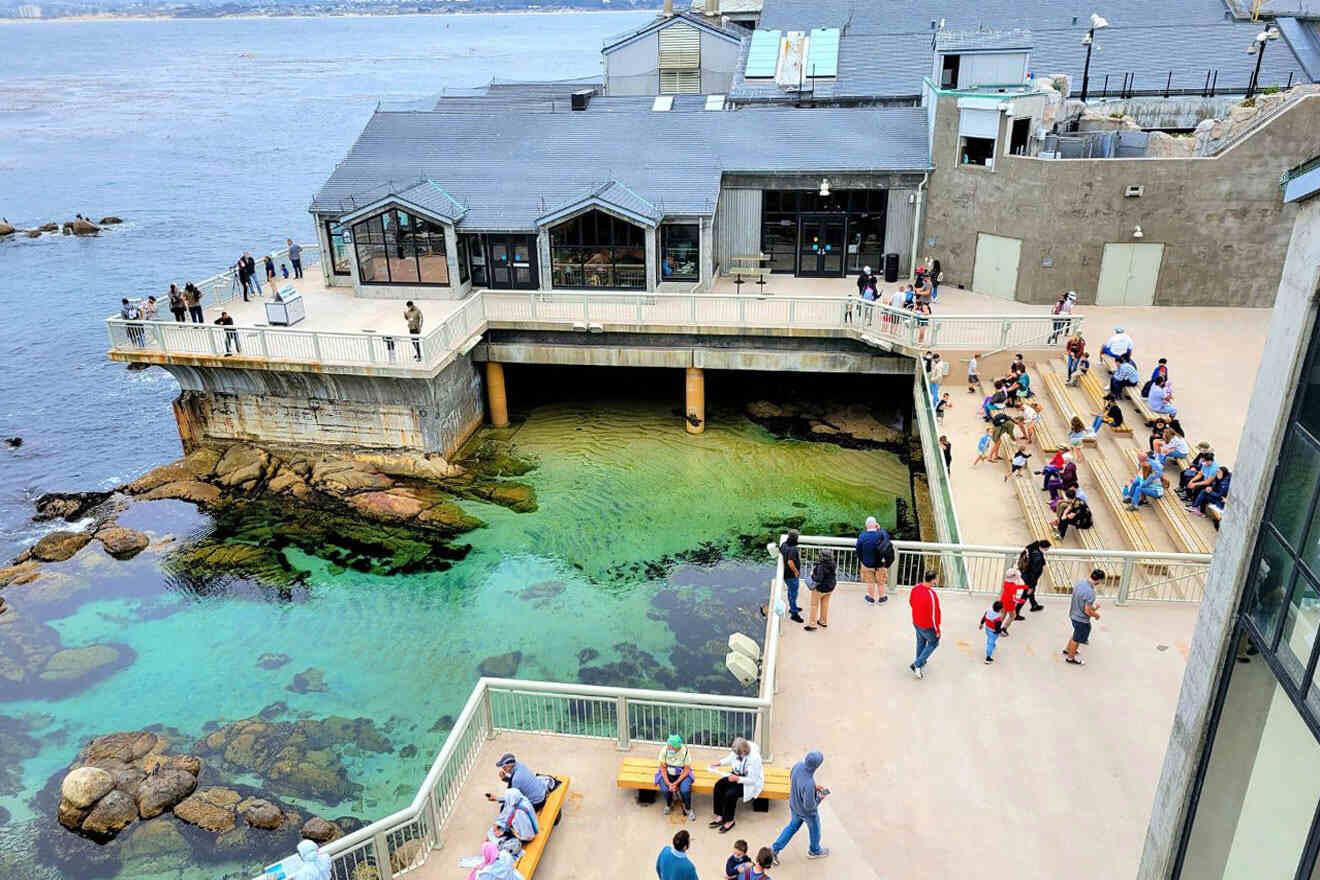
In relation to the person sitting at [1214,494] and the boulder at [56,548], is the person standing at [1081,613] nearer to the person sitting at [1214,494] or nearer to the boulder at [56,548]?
the person sitting at [1214,494]

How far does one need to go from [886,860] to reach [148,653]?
16.7 m

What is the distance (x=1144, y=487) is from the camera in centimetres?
1700

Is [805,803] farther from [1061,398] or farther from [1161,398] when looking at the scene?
[1061,398]

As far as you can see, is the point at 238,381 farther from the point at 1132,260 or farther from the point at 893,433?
the point at 1132,260

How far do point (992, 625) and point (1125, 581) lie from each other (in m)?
2.70

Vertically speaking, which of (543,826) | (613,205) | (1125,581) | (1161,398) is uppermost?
(613,205)

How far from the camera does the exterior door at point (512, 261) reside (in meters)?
29.3

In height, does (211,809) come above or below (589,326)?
below

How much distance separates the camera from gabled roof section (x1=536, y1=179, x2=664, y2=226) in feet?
Answer: 91.4

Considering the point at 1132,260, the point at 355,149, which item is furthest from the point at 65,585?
the point at 1132,260

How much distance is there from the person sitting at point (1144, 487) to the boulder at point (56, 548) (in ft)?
81.5

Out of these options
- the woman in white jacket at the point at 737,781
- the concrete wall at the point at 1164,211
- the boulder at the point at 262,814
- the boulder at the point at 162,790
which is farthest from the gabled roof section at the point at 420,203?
the woman in white jacket at the point at 737,781

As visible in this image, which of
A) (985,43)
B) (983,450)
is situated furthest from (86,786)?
(985,43)

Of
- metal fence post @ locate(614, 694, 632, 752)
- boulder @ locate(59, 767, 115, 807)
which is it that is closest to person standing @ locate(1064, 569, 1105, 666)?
metal fence post @ locate(614, 694, 632, 752)
